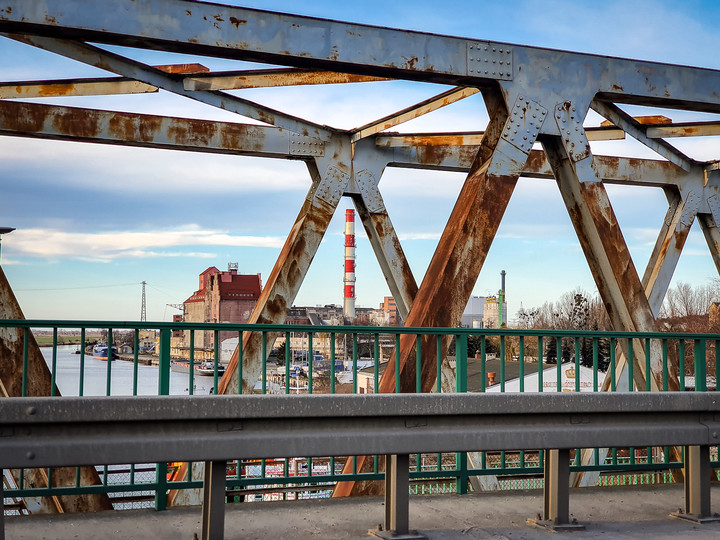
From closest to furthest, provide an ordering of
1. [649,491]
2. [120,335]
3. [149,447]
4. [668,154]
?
[149,447], [649,491], [120,335], [668,154]

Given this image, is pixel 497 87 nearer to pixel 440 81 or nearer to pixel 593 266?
pixel 440 81

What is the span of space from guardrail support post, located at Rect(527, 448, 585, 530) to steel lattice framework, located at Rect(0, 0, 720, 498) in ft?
6.67

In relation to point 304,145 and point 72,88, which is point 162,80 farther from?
point 304,145

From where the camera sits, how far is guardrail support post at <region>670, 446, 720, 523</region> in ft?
17.6

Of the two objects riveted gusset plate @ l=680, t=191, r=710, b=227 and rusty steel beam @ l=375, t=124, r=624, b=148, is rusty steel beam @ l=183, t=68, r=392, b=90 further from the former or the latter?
riveted gusset plate @ l=680, t=191, r=710, b=227

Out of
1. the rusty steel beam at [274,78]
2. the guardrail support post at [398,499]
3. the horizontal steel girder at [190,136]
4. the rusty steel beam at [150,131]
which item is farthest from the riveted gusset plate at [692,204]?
the guardrail support post at [398,499]

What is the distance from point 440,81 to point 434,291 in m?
2.12

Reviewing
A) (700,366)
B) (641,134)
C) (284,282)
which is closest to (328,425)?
(700,366)

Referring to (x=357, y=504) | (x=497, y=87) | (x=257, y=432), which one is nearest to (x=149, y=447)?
(x=257, y=432)

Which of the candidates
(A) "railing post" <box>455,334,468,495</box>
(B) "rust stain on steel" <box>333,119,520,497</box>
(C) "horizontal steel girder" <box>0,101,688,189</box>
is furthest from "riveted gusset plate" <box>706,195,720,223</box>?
(A) "railing post" <box>455,334,468,495</box>

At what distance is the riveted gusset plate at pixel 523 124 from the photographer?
7.63m

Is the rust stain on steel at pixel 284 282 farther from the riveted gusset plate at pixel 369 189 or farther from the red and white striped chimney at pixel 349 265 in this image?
the red and white striped chimney at pixel 349 265

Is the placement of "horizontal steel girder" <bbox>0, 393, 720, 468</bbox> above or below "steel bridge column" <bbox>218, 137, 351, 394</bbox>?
below

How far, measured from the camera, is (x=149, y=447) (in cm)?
415
